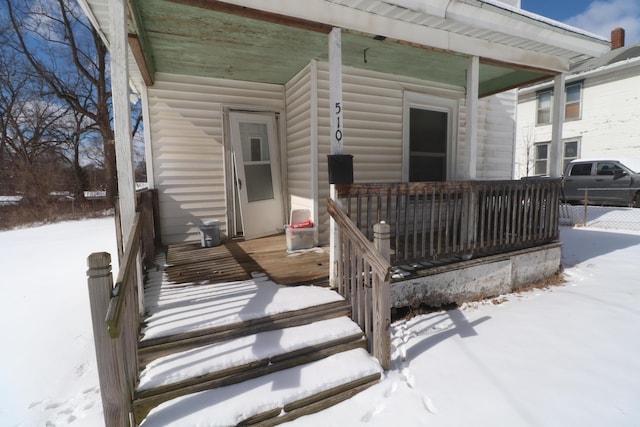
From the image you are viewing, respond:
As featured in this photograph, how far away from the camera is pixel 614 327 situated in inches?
119

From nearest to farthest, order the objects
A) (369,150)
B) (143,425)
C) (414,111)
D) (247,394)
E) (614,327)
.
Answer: (143,425) → (247,394) → (614,327) → (369,150) → (414,111)

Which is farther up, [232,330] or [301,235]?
[301,235]

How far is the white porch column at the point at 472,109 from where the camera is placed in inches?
146

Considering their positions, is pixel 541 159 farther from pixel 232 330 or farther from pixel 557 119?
pixel 232 330

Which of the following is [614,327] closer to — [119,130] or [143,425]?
[143,425]

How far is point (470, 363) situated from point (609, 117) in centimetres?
1245

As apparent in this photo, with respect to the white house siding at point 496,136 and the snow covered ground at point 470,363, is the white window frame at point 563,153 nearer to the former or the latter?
the white house siding at point 496,136

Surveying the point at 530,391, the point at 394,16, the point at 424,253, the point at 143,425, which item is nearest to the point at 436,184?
the point at 424,253

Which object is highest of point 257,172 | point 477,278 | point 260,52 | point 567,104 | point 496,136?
point 567,104

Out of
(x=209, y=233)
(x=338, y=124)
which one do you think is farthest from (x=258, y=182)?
(x=338, y=124)

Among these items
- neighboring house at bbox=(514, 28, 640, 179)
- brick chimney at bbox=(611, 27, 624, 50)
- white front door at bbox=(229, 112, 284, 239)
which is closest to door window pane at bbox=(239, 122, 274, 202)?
white front door at bbox=(229, 112, 284, 239)

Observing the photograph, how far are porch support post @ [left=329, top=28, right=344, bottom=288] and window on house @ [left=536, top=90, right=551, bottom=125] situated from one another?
12.7m

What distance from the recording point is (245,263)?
12.1 ft

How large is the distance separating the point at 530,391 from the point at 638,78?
12726 millimetres
